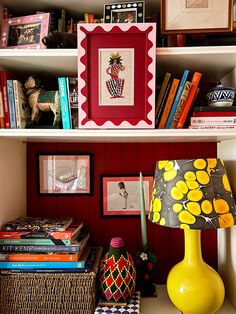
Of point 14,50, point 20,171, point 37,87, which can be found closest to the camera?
point 14,50

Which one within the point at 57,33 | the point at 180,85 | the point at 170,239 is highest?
the point at 57,33

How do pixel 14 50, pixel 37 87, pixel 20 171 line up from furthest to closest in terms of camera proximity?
pixel 20 171
pixel 37 87
pixel 14 50

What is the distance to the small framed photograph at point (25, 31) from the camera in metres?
1.35

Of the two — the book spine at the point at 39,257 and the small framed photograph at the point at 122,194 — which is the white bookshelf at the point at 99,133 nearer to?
the book spine at the point at 39,257

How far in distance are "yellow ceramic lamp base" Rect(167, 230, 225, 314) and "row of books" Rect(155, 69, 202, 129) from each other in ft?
1.47

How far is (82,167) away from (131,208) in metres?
0.33

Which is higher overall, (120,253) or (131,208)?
(131,208)

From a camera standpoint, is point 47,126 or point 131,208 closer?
point 47,126

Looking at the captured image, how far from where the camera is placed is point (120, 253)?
1.33 meters

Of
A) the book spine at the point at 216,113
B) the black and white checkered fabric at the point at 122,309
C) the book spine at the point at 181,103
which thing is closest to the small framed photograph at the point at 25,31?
the book spine at the point at 181,103

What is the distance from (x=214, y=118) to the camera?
1261mm

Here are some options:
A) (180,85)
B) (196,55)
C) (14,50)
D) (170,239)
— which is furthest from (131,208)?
(14,50)

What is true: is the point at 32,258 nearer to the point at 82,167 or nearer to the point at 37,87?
the point at 82,167

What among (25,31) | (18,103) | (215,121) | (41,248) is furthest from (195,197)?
(25,31)
